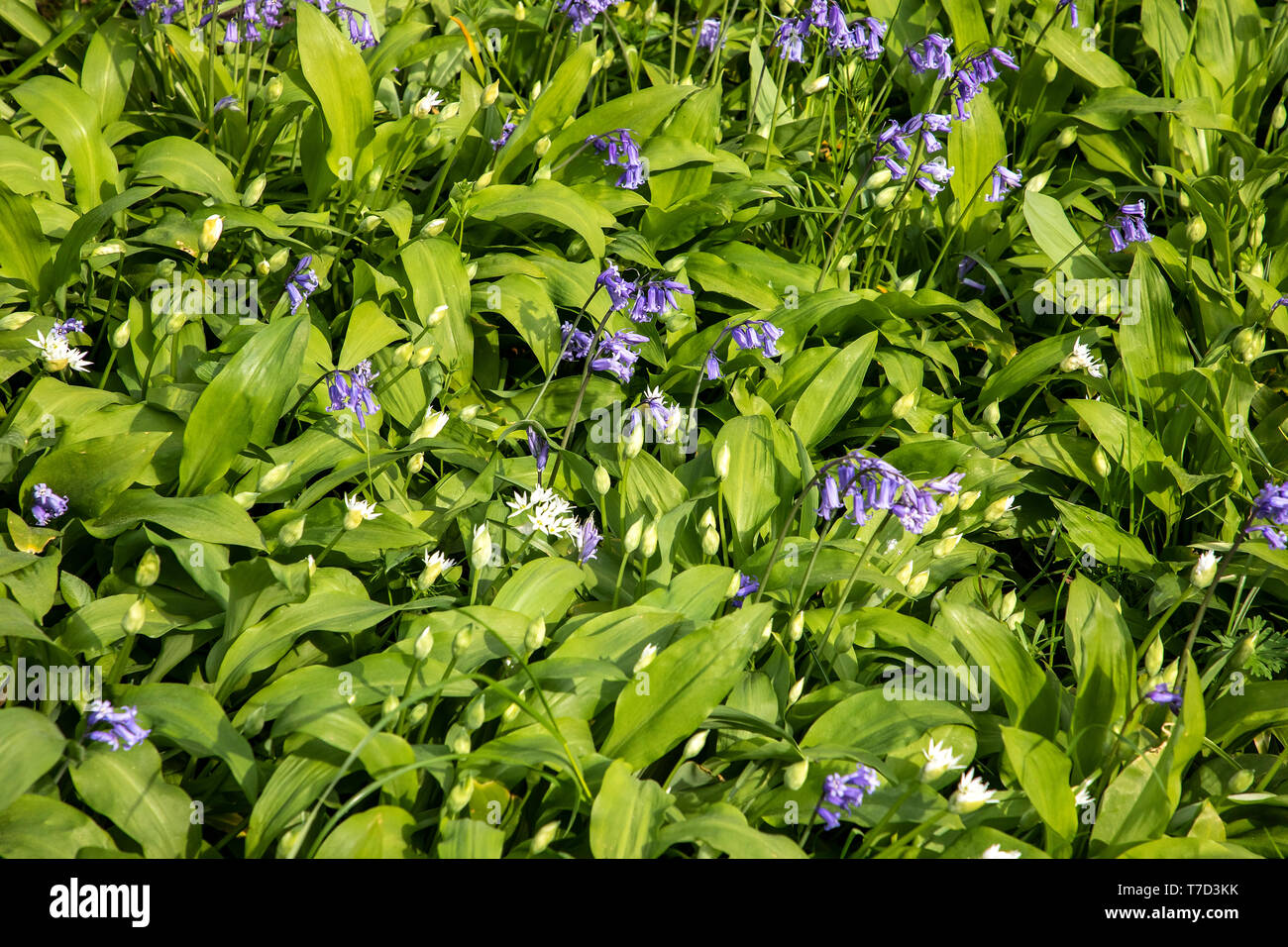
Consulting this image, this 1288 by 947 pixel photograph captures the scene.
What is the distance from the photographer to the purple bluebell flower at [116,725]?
7.30ft

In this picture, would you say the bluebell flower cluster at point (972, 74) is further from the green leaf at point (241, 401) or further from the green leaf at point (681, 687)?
the green leaf at point (241, 401)

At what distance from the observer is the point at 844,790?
7.74 ft

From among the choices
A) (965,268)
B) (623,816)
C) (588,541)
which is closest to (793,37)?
(965,268)

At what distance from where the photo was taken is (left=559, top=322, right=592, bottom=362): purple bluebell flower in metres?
3.40

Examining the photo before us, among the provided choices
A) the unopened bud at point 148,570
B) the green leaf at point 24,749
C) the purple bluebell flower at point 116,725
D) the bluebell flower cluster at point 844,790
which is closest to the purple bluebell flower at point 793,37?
the bluebell flower cluster at point 844,790

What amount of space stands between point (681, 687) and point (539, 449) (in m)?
0.96

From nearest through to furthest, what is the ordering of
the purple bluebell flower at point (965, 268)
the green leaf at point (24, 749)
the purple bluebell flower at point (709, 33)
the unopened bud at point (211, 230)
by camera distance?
the green leaf at point (24, 749) < the unopened bud at point (211, 230) < the purple bluebell flower at point (965, 268) < the purple bluebell flower at point (709, 33)

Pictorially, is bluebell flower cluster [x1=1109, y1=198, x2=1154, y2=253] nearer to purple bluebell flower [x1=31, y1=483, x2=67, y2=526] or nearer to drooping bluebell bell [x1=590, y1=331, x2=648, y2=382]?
drooping bluebell bell [x1=590, y1=331, x2=648, y2=382]

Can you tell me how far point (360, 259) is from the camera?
3.62m

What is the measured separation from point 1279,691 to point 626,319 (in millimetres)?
2240

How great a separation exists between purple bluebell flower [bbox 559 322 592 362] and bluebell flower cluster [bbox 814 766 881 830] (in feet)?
5.00

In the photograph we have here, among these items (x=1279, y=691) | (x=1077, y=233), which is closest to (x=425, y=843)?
(x=1279, y=691)

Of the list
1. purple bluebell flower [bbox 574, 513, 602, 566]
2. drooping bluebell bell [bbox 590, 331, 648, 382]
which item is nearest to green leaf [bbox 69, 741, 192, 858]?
purple bluebell flower [bbox 574, 513, 602, 566]

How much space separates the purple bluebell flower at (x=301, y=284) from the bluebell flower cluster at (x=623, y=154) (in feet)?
3.44
